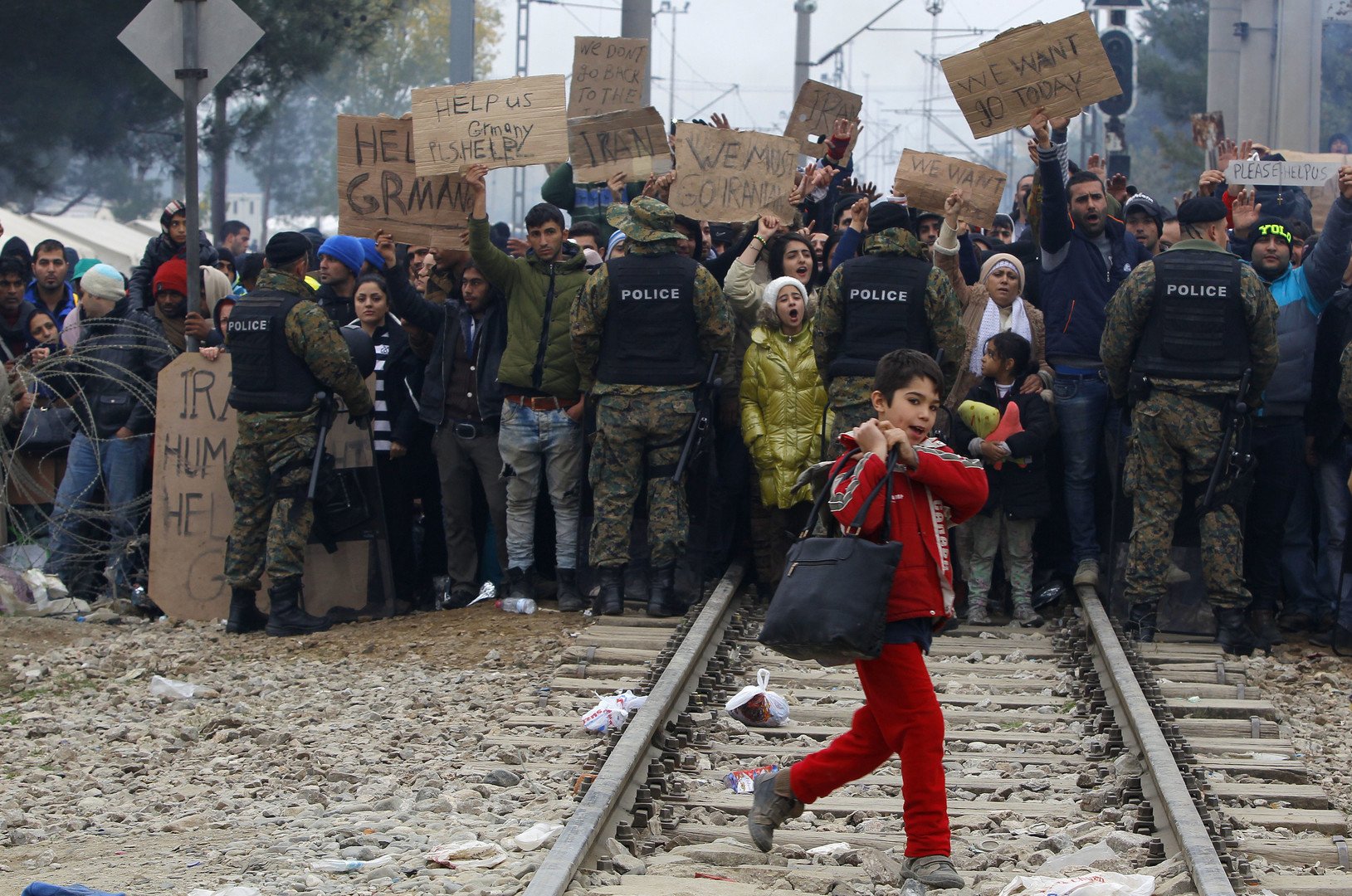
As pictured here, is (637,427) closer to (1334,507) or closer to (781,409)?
(781,409)

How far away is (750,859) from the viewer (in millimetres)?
5633

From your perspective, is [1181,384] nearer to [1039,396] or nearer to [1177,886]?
[1039,396]

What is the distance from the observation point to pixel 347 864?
5445 mm

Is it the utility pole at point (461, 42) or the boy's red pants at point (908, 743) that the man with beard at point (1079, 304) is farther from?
the utility pole at point (461, 42)

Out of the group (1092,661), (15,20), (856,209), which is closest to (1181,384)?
(1092,661)

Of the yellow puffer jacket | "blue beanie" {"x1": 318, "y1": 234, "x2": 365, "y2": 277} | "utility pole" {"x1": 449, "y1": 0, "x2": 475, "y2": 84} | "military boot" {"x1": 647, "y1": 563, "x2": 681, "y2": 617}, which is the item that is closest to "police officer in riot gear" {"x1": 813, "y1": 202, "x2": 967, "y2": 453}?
the yellow puffer jacket

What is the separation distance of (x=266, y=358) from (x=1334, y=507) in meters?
5.87

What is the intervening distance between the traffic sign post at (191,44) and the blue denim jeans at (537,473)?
230 centimetres

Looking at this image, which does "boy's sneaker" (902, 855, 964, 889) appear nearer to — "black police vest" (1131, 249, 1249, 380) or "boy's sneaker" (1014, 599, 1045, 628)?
"black police vest" (1131, 249, 1249, 380)

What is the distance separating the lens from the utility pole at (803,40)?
104 feet

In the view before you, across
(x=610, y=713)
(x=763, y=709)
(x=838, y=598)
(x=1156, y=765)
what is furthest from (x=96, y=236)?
(x=838, y=598)

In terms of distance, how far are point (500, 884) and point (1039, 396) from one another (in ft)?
18.0

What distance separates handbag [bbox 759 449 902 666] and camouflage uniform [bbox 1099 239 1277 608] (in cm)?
423

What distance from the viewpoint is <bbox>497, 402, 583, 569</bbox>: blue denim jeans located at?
395 inches
